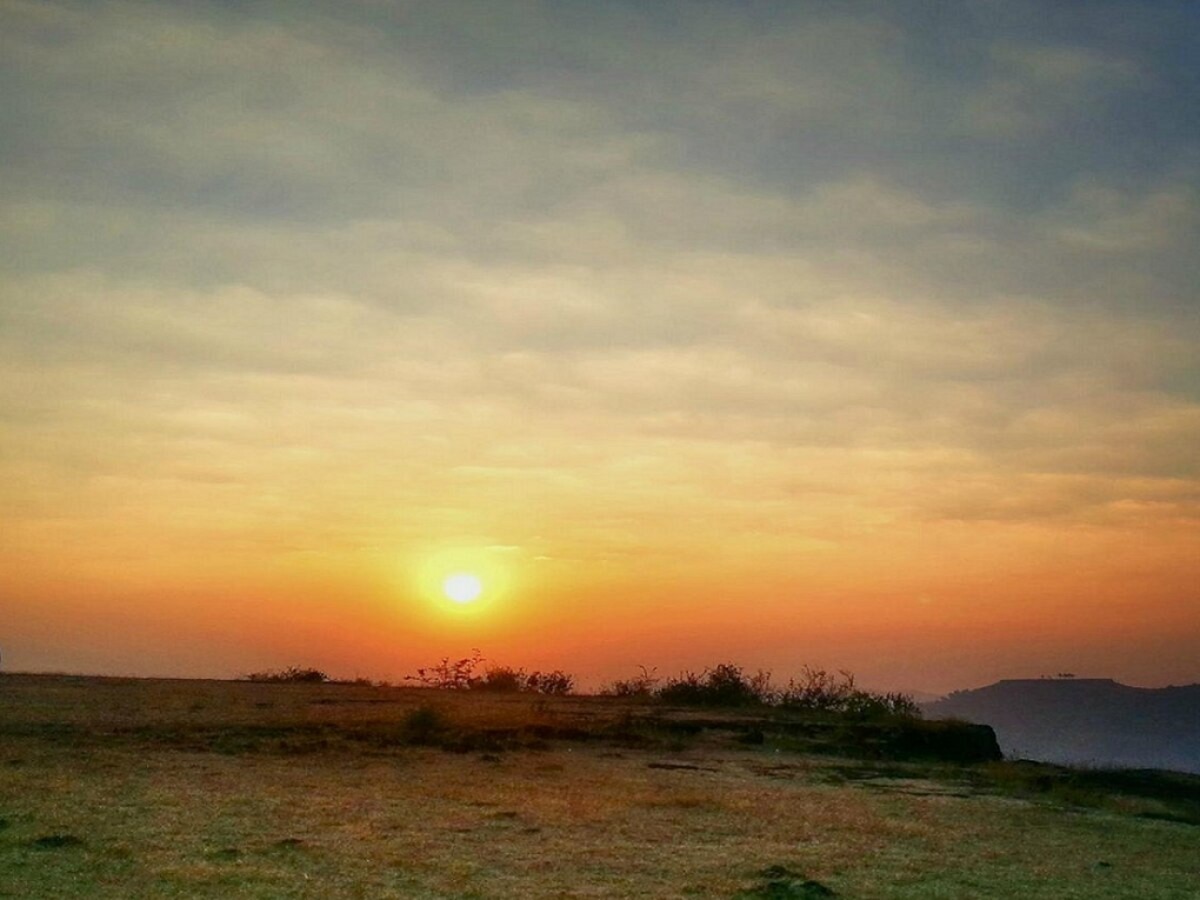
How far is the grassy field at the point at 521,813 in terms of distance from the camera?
909cm

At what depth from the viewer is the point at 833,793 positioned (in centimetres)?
1454

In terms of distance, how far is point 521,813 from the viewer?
11883mm

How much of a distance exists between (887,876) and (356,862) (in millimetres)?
4313

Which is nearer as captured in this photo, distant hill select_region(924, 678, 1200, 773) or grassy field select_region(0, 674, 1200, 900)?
grassy field select_region(0, 674, 1200, 900)

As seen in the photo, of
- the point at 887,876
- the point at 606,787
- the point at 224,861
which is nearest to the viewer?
the point at 224,861

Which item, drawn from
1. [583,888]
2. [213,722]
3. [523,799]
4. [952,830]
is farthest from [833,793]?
[213,722]

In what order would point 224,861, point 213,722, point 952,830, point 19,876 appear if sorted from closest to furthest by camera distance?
point 19,876, point 224,861, point 952,830, point 213,722

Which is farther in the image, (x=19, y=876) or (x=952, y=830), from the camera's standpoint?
(x=952, y=830)

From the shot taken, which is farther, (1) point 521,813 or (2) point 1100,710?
(2) point 1100,710

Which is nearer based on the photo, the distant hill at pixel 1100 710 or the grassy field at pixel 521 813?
the grassy field at pixel 521 813

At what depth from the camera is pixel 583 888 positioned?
8.85 meters

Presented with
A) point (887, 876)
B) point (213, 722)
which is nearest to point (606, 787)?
point (887, 876)

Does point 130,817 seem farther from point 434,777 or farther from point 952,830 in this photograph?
point 952,830

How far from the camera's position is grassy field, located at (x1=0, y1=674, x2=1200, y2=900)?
9.09 meters
